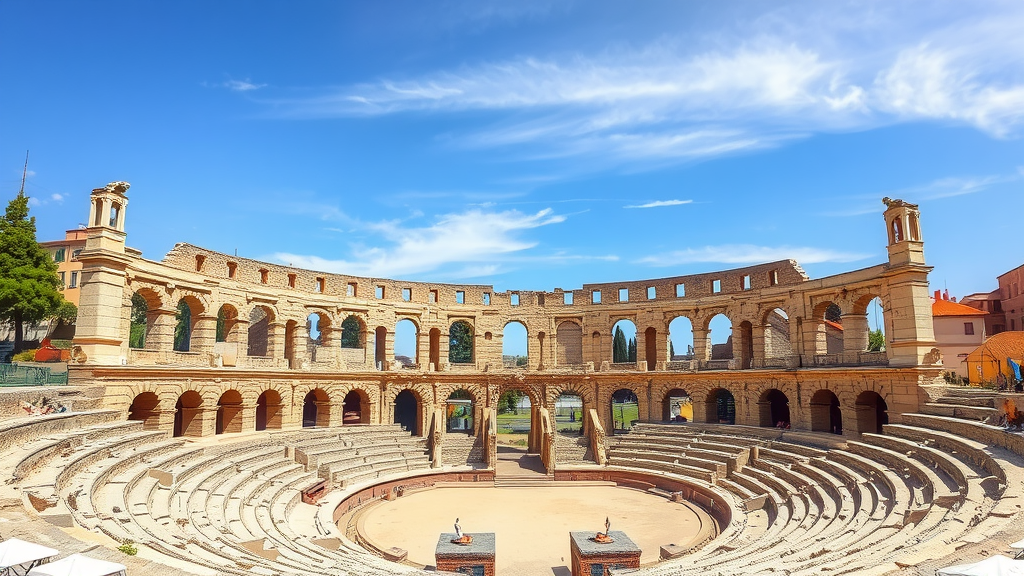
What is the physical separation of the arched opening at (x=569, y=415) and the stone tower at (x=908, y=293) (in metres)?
20.9

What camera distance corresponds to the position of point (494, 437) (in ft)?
123

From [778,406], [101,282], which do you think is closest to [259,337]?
[101,282]

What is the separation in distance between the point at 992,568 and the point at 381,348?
38.7 metres

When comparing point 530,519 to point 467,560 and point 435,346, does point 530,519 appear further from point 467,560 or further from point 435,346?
point 435,346

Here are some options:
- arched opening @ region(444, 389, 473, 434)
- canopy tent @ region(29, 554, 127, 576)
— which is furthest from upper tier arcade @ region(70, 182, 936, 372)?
canopy tent @ region(29, 554, 127, 576)

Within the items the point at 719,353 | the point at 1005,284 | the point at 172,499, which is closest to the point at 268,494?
the point at 172,499

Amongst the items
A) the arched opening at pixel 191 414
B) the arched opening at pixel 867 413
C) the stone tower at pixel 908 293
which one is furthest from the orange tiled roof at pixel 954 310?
the arched opening at pixel 191 414

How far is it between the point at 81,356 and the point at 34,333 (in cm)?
2057

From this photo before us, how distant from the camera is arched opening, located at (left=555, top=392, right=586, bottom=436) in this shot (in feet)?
170

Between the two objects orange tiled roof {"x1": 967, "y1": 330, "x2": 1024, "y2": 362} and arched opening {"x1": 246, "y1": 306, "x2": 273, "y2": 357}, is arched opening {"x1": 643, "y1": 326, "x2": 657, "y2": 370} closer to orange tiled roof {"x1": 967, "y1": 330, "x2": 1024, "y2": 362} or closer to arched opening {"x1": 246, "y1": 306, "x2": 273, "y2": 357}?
orange tiled roof {"x1": 967, "y1": 330, "x2": 1024, "y2": 362}

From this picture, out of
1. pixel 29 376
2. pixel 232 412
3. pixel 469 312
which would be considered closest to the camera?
pixel 29 376

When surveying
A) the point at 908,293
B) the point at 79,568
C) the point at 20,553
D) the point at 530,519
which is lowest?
the point at 530,519

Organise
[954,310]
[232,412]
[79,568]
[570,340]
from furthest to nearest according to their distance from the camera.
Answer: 1. [570,340]
2. [954,310]
3. [232,412]
4. [79,568]

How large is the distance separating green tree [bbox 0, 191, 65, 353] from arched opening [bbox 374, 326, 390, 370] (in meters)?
19.6
